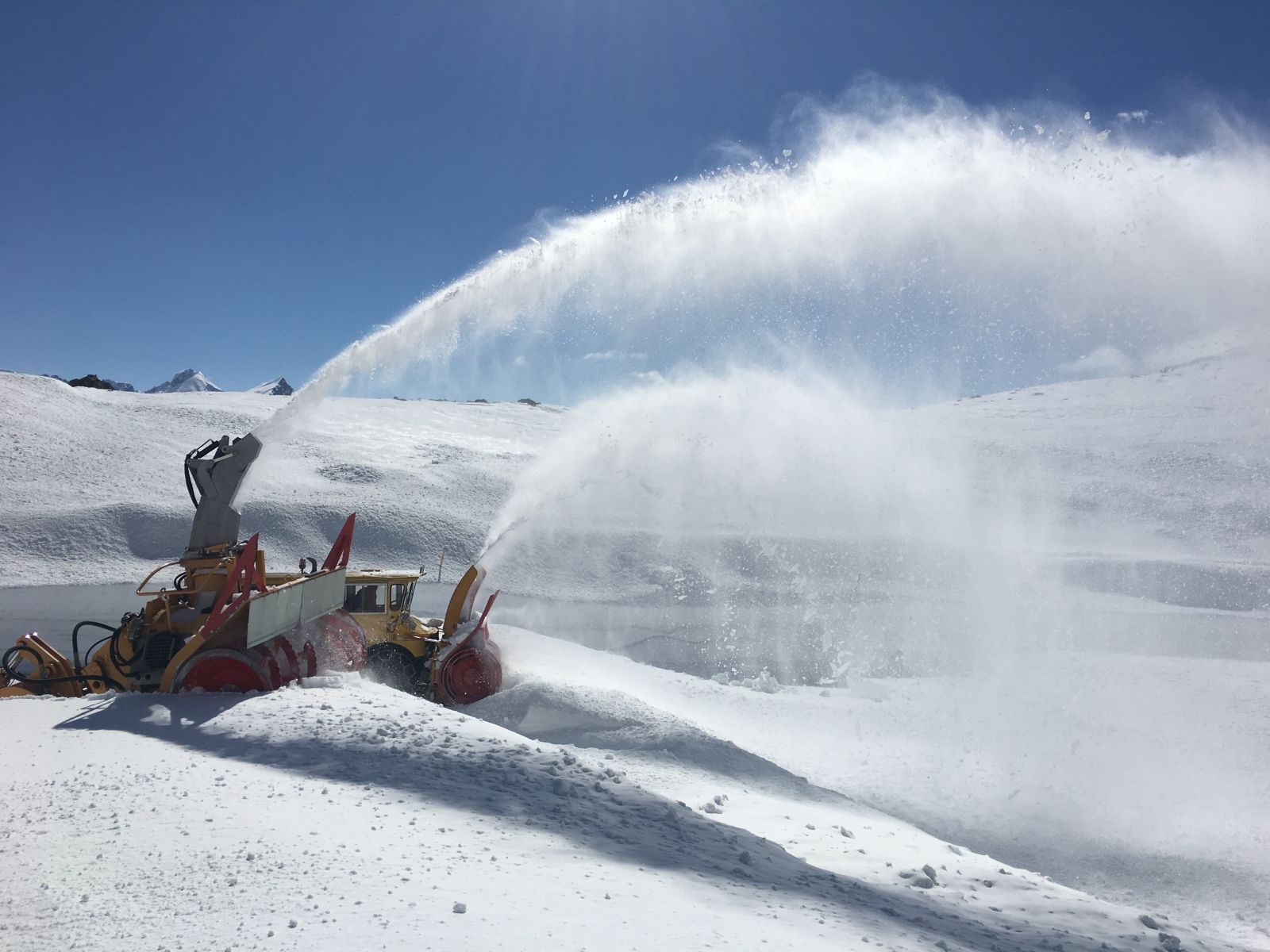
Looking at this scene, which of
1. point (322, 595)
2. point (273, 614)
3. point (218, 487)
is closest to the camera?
point (273, 614)

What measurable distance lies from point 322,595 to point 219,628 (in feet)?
5.05

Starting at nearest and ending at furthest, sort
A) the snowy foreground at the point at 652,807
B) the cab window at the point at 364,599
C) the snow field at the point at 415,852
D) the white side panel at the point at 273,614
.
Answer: the snow field at the point at 415,852
the snowy foreground at the point at 652,807
the white side panel at the point at 273,614
the cab window at the point at 364,599

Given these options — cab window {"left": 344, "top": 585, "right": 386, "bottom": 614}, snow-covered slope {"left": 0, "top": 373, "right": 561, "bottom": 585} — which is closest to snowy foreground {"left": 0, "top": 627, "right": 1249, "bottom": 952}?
cab window {"left": 344, "top": 585, "right": 386, "bottom": 614}

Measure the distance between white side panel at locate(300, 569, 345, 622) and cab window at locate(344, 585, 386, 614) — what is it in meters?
1.12

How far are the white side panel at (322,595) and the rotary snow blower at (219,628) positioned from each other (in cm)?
2

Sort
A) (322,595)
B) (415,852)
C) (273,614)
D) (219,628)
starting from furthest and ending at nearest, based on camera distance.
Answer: (322,595)
(273,614)
(219,628)
(415,852)

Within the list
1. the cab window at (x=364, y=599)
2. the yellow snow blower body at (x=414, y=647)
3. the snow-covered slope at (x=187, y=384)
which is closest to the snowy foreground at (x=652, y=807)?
the yellow snow blower body at (x=414, y=647)

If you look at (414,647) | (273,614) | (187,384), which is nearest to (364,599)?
(414,647)

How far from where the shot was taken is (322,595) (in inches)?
402

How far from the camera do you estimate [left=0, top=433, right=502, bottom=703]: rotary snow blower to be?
29.0 ft

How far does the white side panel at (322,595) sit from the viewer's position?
9789 millimetres

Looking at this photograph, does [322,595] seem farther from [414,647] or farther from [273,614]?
[414,647]

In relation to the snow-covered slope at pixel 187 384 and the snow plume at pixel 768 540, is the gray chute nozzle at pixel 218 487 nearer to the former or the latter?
the snow plume at pixel 768 540

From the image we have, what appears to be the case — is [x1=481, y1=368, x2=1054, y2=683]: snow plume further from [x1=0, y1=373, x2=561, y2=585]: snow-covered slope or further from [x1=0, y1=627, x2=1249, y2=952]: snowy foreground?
[x1=0, y1=627, x2=1249, y2=952]: snowy foreground
